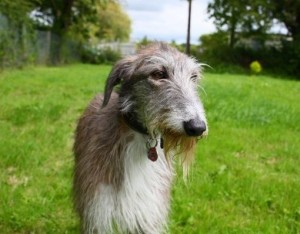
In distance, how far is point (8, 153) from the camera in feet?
20.6

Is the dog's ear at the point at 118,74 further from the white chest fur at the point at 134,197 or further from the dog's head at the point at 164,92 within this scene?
the white chest fur at the point at 134,197

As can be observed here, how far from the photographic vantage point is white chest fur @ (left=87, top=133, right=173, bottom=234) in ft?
11.6

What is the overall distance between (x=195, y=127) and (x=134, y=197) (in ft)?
3.05

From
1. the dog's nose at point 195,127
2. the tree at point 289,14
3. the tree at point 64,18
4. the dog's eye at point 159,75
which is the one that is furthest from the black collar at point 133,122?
the tree at point 289,14

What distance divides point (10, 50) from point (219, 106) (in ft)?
33.9

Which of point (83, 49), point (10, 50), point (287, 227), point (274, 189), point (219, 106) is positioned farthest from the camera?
point (83, 49)

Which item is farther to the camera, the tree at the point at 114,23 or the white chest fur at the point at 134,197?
the tree at the point at 114,23

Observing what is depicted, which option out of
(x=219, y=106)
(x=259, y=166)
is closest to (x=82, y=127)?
(x=259, y=166)

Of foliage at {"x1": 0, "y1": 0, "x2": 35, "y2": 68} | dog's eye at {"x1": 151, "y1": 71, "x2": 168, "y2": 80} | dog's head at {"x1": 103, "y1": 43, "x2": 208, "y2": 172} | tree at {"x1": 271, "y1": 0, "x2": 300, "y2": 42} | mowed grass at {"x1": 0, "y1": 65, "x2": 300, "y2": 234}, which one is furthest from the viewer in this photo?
tree at {"x1": 271, "y1": 0, "x2": 300, "y2": 42}

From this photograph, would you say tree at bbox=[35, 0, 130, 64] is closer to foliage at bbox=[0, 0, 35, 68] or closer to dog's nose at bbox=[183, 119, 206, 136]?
foliage at bbox=[0, 0, 35, 68]

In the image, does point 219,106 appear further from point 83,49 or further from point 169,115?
point 83,49

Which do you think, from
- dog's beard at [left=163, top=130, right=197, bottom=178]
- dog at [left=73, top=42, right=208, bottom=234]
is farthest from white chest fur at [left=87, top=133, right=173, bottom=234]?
dog's beard at [left=163, top=130, right=197, bottom=178]

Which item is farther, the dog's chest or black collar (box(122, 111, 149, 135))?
the dog's chest

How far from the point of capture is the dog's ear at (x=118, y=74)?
135 inches
